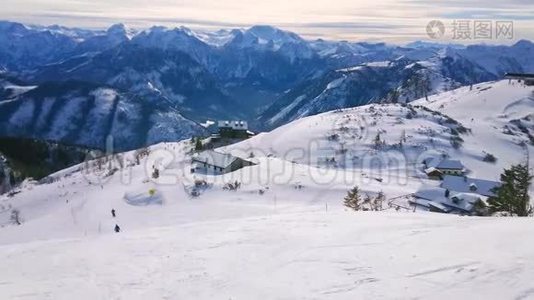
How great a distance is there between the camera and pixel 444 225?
2280 centimetres

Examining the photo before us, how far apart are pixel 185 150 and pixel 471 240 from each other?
248 feet

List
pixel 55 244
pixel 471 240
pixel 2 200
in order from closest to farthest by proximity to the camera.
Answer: pixel 471 240 → pixel 55 244 → pixel 2 200

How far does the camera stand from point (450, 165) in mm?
73375

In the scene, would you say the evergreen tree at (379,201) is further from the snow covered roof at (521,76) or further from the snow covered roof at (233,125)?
the snow covered roof at (521,76)

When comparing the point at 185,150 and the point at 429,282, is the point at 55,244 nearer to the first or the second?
the point at 429,282

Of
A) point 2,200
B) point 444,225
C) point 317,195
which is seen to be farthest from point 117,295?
point 2,200

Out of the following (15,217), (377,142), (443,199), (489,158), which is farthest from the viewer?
(377,142)

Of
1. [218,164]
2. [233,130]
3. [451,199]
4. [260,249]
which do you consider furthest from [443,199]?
[233,130]

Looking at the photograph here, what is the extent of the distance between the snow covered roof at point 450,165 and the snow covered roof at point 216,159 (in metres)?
28.3

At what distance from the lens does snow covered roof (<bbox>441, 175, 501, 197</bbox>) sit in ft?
205

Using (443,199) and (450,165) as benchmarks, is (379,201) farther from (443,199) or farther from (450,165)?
(450,165)

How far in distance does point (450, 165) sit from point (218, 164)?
31635 millimetres

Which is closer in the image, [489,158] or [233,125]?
[489,158]

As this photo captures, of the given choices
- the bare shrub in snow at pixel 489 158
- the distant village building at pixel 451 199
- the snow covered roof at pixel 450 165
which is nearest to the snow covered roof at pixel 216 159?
the distant village building at pixel 451 199
